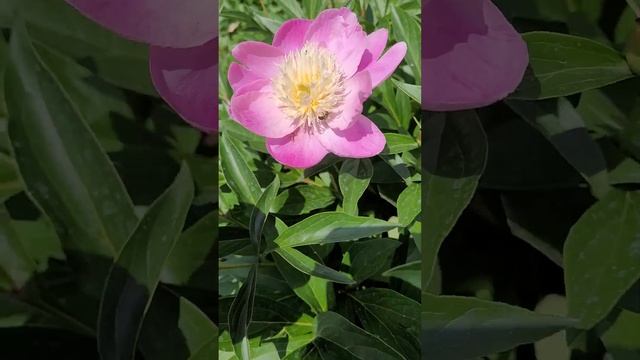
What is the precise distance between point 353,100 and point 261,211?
18 cm

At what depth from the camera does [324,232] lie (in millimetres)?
777

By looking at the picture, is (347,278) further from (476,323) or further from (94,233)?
(94,233)

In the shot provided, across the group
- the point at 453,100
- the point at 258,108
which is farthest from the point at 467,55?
the point at 258,108

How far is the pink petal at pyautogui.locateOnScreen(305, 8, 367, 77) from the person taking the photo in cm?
77

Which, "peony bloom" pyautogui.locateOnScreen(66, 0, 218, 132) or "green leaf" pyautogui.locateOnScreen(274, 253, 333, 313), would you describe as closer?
"peony bloom" pyautogui.locateOnScreen(66, 0, 218, 132)

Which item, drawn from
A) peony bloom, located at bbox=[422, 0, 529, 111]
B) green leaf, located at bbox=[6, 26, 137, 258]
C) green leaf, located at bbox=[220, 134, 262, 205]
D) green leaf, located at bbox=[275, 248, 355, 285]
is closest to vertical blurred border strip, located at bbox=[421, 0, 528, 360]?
peony bloom, located at bbox=[422, 0, 529, 111]

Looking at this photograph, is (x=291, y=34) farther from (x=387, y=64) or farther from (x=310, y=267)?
(x=310, y=267)

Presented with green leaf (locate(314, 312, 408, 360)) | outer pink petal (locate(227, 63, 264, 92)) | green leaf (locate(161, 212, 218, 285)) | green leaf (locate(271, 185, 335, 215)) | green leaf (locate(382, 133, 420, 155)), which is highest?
outer pink petal (locate(227, 63, 264, 92))

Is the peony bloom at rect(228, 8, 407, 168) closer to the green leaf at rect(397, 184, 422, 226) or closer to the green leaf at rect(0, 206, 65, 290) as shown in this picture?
the green leaf at rect(397, 184, 422, 226)

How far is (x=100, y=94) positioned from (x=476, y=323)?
20.2 inches

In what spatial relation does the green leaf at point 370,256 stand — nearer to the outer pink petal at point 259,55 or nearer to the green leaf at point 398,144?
the green leaf at point 398,144

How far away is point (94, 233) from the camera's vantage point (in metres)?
0.69

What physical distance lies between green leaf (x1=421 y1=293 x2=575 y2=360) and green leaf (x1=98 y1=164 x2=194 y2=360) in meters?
0.31

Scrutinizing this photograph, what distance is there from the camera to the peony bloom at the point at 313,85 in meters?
0.76
